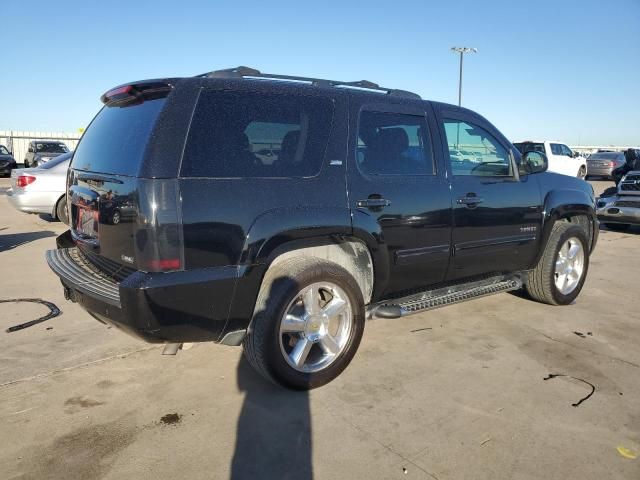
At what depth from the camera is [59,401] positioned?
10.2 ft

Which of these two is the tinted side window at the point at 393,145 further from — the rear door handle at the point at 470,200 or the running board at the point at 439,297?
the running board at the point at 439,297

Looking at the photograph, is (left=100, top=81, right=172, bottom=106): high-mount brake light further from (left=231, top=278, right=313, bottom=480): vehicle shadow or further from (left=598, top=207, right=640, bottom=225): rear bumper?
(left=598, top=207, right=640, bottom=225): rear bumper

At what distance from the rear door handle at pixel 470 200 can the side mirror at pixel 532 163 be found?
0.72 metres

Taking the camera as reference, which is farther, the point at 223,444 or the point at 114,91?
the point at 114,91

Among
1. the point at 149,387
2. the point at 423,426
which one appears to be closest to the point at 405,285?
the point at 423,426

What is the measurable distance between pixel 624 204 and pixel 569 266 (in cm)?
579

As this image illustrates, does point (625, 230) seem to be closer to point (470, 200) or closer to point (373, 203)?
point (470, 200)

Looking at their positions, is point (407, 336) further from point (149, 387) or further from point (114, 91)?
point (114, 91)

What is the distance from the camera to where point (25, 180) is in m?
9.27

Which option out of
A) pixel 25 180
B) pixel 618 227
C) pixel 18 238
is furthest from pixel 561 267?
pixel 25 180

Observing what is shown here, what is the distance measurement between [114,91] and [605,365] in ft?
12.9

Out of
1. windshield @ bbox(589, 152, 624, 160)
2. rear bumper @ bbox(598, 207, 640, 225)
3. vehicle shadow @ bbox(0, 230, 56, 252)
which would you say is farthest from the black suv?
windshield @ bbox(589, 152, 624, 160)

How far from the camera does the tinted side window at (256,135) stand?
9.35 ft

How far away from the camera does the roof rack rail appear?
124 inches
